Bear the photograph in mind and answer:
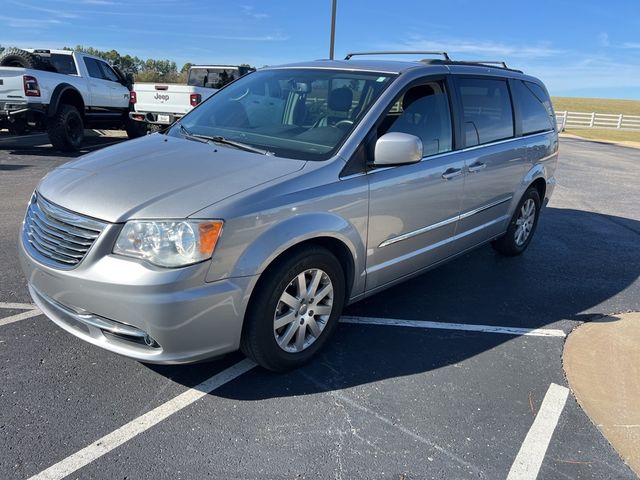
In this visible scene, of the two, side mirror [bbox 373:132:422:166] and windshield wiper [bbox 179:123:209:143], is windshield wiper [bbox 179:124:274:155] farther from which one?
side mirror [bbox 373:132:422:166]

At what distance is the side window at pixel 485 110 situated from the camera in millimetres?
4352

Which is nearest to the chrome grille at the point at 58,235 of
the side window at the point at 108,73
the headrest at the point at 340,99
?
the headrest at the point at 340,99

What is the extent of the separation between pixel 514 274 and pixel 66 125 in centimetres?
968

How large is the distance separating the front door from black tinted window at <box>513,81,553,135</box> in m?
1.55

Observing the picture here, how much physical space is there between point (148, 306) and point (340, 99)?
200 cm

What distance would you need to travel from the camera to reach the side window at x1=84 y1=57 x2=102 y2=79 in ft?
40.8

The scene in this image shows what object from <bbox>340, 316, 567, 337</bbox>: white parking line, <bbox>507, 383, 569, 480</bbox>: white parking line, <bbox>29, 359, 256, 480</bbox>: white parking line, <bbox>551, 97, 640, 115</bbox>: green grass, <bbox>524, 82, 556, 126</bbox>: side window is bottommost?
<bbox>507, 383, 569, 480</bbox>: white parking line

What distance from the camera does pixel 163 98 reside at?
39.4 feet

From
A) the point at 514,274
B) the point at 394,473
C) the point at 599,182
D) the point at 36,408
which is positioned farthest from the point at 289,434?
the point at 599,182

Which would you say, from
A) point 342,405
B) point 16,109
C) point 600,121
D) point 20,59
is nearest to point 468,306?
point 342,405

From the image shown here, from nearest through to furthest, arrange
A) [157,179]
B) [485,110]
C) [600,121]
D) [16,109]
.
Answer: [157,179] → [485,110] → [16,109] → [600,121]

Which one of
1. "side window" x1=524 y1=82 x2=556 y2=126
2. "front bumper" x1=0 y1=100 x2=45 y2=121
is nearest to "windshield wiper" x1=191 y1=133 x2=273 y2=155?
"side window" x1=524 y1=82 x2=556 y2=126

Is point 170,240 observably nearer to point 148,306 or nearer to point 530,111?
point 148,306

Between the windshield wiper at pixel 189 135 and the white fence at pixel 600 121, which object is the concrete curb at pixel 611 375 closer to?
the windshield wiper at pixel 189 135
